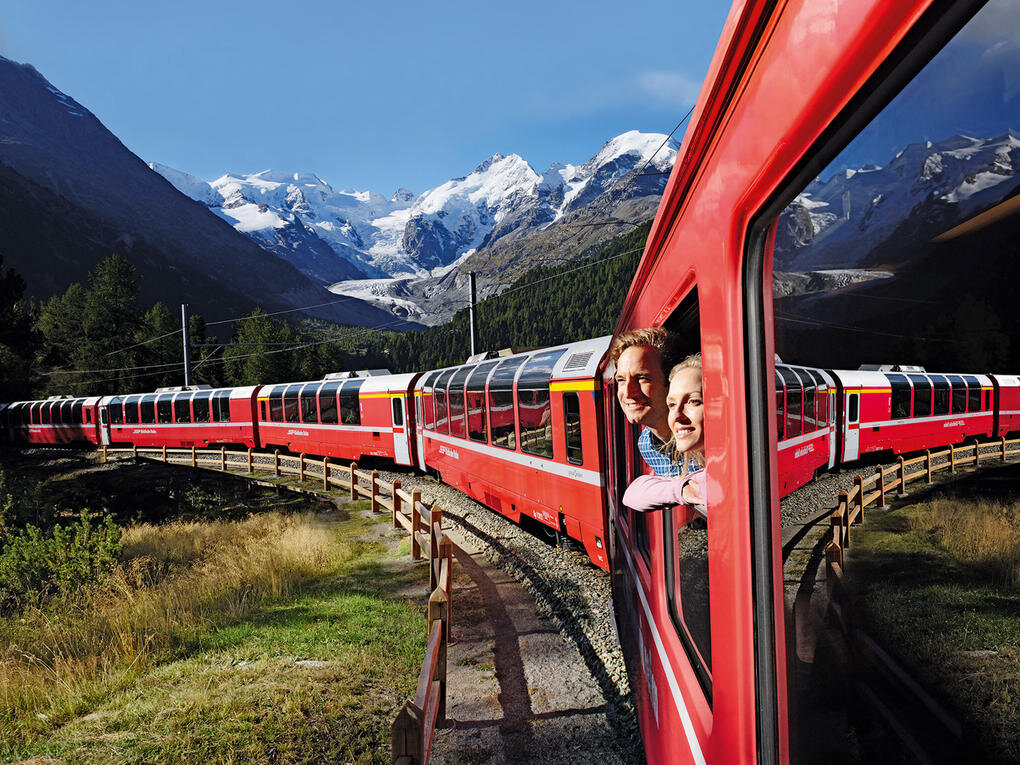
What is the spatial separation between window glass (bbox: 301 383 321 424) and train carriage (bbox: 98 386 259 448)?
14.3ft

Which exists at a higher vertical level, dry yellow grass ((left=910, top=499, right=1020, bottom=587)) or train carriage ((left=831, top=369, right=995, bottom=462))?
train carriage ((left=831, top=369, right=995, bottom=462))

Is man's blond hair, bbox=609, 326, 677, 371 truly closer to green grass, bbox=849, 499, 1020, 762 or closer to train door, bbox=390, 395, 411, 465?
green grass, bbox=849, 499, 1020, 762

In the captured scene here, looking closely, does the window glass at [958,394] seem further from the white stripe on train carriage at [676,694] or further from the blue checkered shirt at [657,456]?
the white stripe on train carriage at [676,694]

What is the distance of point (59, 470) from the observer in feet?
88.6

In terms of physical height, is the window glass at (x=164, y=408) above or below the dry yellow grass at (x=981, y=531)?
below

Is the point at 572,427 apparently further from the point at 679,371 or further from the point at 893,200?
the point at 893,200

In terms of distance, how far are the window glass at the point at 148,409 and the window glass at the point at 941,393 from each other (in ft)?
111

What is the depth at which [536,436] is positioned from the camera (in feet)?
31.1

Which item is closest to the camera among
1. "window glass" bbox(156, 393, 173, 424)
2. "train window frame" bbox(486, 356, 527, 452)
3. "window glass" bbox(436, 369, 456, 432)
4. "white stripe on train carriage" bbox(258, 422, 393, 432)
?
"train window frame" bbox(486, 356, 527, 452)

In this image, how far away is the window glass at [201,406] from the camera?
2833cm

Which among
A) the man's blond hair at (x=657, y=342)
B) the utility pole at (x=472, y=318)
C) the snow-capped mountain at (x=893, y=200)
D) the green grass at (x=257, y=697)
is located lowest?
the green grass at (x=257, y=697)

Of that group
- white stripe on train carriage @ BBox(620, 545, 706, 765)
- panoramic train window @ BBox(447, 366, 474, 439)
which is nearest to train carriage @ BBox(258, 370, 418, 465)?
panoramic train window @ BBox(447, 366, 474, 439)

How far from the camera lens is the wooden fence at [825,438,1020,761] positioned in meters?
0.94

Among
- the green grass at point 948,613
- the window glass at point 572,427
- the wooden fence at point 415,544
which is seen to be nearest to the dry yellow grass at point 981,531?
the green grass at point 948,613
